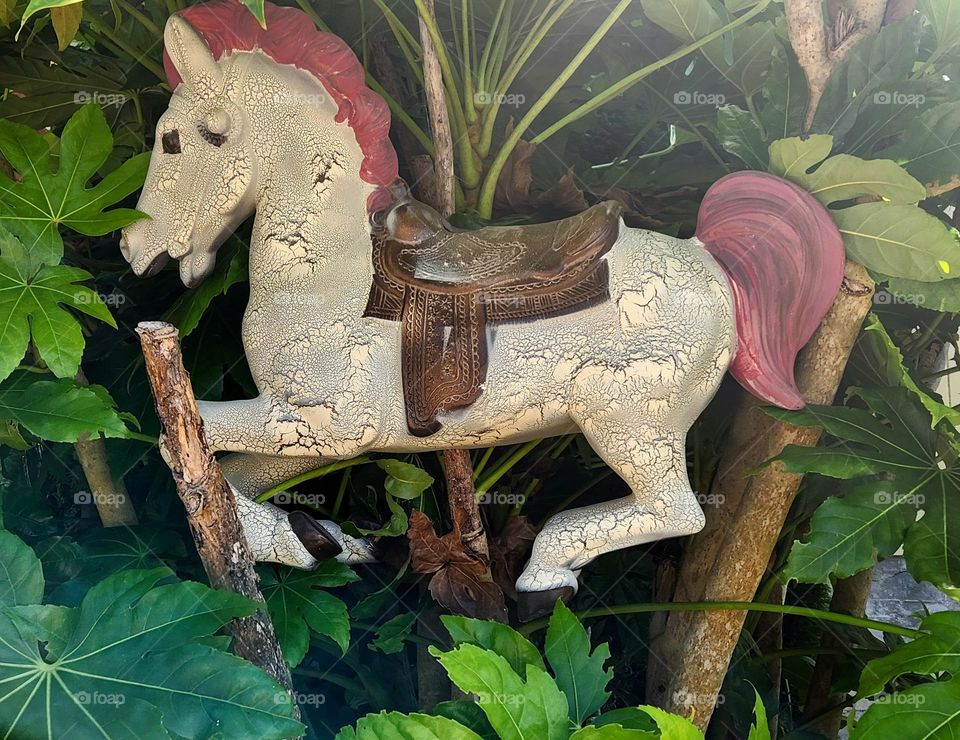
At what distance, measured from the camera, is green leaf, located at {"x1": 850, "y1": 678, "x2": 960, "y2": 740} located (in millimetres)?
822

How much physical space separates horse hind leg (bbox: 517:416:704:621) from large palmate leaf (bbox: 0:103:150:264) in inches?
20.7

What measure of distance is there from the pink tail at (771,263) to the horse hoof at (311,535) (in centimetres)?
46

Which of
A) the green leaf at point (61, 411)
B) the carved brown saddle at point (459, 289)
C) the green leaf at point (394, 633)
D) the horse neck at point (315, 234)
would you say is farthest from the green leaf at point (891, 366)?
the green leaf at point (61, 411)

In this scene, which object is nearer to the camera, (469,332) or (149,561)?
(469,332)

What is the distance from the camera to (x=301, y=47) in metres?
0.87

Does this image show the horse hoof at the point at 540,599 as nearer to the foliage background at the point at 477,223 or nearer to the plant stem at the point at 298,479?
the foliage background at the point at 477,223

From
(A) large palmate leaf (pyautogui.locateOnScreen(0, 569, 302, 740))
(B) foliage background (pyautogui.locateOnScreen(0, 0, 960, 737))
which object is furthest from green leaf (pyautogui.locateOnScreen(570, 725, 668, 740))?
(A) large palmate leaf (pyautogui.locateOnScreen(0, 569, 302, 740))

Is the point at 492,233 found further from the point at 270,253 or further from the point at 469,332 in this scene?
the point at 270,253

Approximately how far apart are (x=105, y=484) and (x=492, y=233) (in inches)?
22.5

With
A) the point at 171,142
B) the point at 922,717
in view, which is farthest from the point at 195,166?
the point at 922,717

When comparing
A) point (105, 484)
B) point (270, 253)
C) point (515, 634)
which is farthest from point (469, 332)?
point (105, 484)

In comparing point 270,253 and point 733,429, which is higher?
point 270,253

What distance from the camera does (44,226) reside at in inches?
36.0

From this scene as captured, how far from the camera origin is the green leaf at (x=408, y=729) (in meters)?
0.82
